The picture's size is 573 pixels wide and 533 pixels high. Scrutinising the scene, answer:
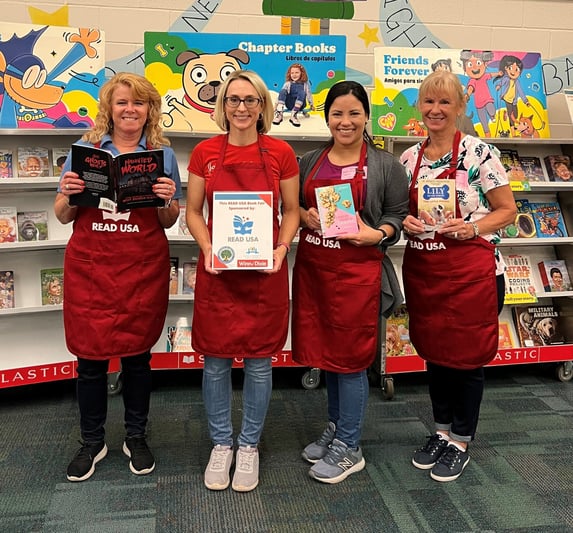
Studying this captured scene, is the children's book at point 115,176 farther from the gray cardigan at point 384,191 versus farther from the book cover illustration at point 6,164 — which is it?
the book cover illustration at point 6,164

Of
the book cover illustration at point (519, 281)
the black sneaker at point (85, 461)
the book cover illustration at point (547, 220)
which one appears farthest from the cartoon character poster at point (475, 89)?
the black sneaker at point (85, 461)

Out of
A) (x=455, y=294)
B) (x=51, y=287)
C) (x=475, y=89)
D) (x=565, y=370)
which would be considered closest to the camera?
(x=455, y=294)

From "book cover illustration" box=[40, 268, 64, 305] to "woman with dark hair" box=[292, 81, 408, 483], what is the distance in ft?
5.00

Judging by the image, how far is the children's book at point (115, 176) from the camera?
2.02 m

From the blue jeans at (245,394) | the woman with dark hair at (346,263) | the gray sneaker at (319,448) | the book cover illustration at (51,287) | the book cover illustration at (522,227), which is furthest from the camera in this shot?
the book cover illustration at (522,227)

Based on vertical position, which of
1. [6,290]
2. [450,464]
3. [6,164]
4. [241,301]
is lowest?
[450,464]

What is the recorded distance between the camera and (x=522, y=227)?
353cm

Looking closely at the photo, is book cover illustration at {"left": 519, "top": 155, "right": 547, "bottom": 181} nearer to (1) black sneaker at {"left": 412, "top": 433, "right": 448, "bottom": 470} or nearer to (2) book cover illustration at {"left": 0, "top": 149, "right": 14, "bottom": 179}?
(1) black sneaker at {"left": 412, "top": 433, "right": 448, "bottom": 470}

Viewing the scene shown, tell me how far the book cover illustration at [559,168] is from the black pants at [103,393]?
2.68 meters

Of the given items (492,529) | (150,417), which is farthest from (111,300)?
(492,529)

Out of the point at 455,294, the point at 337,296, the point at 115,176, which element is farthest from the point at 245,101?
the point at 455,294

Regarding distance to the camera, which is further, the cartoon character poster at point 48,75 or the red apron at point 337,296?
the cartoon character poster at point 48,75

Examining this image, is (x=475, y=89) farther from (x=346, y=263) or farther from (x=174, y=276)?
(x=174, y=276)

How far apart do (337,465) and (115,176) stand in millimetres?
1414
